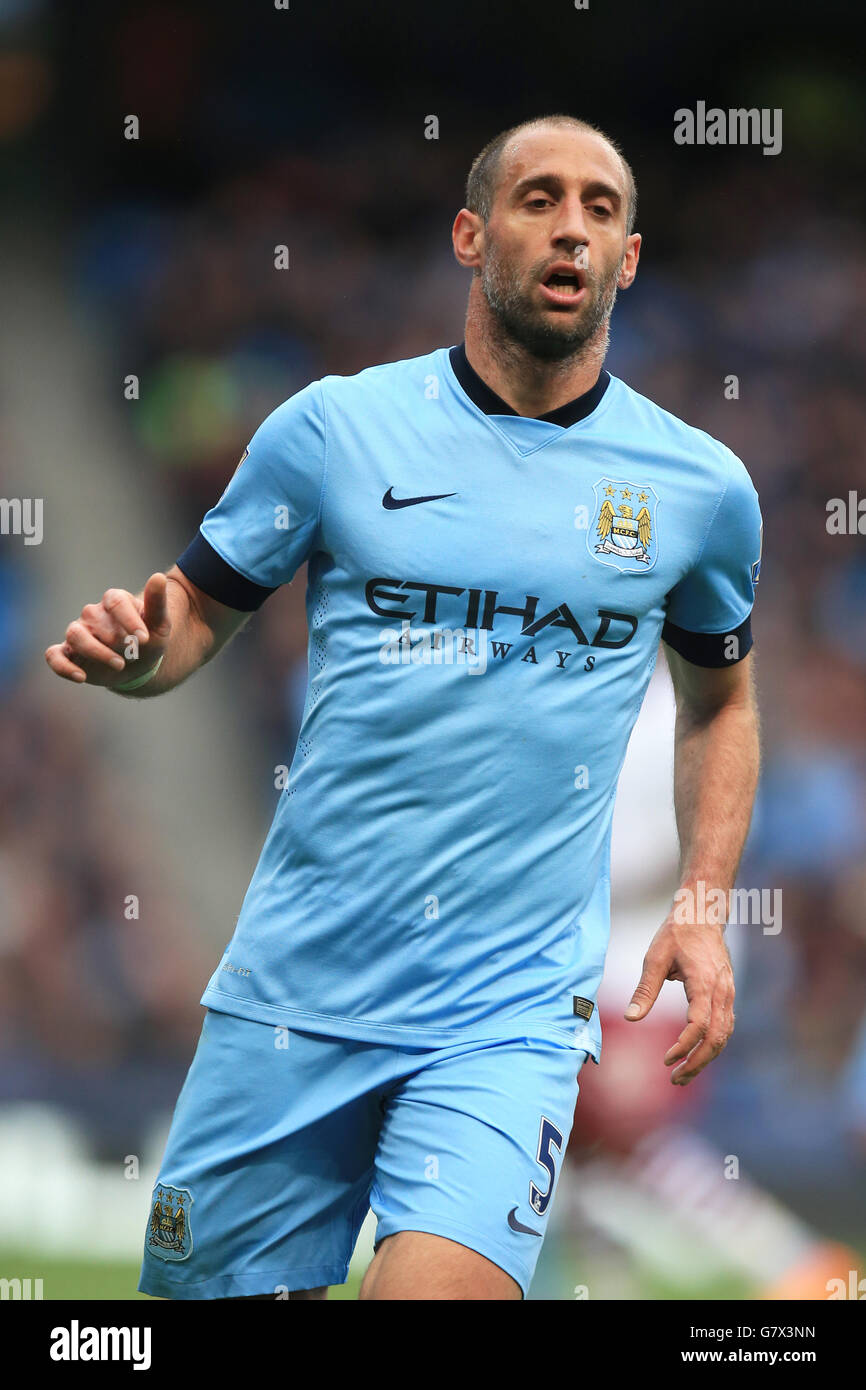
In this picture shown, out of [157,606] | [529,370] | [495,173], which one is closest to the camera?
[157,606]

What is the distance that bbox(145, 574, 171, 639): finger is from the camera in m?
2.72

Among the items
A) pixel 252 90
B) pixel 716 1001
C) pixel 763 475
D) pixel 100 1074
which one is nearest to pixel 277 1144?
pixel 716 1001

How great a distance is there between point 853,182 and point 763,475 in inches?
66.3

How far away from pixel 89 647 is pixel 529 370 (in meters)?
1.03

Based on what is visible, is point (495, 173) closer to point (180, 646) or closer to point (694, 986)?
point (180, 646)

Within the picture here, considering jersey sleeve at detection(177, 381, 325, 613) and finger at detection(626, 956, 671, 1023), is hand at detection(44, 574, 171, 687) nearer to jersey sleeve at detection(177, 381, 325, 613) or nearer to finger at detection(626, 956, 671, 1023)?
jersey sleeve at detection(177, 381, 325, 613)

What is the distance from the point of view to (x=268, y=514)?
3096 millimetres

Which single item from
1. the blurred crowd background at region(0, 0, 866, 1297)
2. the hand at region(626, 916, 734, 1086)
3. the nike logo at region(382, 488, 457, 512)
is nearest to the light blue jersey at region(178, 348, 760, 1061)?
the nike logo at region(382, 488, 457, 512)

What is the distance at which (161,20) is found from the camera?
27.6 feet

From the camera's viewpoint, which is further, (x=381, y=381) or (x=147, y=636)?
(x=381, y=381)

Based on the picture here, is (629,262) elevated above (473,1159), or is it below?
above

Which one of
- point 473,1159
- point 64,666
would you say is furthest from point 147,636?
point 473,1159

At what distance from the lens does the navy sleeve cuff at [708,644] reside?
3.35m

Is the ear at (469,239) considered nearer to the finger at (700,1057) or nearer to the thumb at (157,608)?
the thumb at (157,608)
